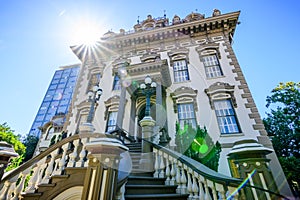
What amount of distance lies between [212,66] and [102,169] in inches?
387

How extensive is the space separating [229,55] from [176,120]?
234 inches

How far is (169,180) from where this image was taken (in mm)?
3270

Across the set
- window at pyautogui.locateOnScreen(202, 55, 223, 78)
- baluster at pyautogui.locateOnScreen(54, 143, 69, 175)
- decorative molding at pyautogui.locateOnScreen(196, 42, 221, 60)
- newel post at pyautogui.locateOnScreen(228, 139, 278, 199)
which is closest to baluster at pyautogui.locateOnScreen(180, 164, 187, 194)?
newel post at pyautogui.locateOnScreen(228, 139, 278, 199)

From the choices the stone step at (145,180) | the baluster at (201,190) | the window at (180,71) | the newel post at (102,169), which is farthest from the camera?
the window at (180,71)

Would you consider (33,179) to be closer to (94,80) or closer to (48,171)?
(48,171)

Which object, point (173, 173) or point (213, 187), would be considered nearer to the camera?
point (213, 187)

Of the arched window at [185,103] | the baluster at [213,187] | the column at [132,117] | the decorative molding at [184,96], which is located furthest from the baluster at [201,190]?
the column at [132,117]

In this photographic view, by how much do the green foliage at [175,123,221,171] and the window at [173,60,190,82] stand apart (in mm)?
4514

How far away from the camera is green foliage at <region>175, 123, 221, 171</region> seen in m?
5.10

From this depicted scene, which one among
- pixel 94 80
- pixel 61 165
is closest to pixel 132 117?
pixel 94 80

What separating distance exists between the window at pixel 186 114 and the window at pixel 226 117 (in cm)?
135

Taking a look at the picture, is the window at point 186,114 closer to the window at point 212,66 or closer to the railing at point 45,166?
the window at point 212,66

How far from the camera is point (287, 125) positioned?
1283 cm

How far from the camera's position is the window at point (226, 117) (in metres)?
7.75
